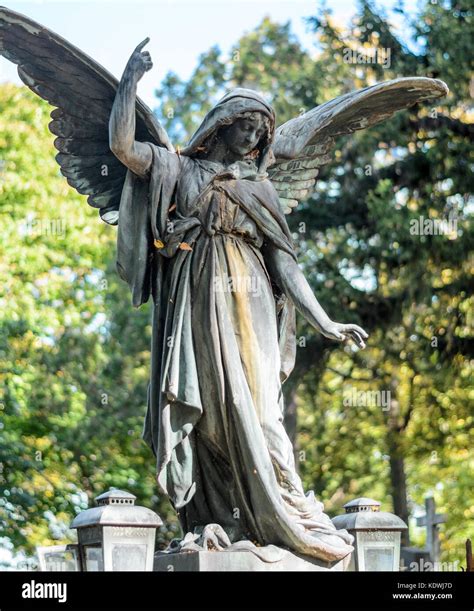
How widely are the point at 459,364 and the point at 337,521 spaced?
12.2 meters

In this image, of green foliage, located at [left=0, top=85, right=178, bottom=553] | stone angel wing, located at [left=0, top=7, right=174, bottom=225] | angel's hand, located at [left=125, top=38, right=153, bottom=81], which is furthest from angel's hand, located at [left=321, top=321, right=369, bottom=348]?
green foliage, located at [left=0, top=85, right=178, bottom=553]

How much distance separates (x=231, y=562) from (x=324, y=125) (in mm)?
3115

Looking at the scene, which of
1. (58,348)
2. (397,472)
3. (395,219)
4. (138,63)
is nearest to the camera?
(138,63)

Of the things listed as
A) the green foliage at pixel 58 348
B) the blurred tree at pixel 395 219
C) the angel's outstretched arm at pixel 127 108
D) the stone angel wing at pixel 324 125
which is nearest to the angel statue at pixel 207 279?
the angel's outstretched arm at pixel 127 108

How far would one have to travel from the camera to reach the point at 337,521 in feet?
29.2

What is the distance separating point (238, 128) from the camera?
326 inches

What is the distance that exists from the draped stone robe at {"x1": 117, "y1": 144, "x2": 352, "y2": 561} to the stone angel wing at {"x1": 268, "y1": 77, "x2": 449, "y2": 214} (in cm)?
58

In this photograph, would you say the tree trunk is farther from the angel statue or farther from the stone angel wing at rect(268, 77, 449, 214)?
the angel statue

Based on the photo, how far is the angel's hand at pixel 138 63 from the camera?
304 inches

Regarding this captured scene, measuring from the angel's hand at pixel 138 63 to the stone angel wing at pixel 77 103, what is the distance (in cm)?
40

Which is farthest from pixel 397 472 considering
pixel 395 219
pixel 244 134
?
pixel 244 134

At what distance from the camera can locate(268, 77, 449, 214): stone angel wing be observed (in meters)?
8.80

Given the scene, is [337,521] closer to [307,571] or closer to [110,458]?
[307,571]

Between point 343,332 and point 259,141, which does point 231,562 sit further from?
point 259,141
